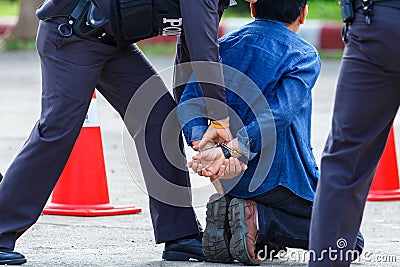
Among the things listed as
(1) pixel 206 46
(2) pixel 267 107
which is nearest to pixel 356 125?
(1) pixel 206 46

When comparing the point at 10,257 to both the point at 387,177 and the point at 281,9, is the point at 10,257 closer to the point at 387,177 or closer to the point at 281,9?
the point at 281,9

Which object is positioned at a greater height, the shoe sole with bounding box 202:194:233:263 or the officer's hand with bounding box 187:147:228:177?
the officer's hand with bounding box 187:147:228:177

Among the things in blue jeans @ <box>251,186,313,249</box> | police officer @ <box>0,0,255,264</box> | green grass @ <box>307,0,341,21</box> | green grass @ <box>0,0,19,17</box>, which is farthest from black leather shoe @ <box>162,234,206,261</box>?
green grass @ <box>0,0,19,17</box>

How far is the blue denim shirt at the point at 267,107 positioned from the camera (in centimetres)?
420

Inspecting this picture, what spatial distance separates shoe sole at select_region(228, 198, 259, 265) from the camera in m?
4.16

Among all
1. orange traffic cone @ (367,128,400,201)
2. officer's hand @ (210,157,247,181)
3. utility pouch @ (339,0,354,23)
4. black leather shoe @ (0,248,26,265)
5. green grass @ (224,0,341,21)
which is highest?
utility pouch @ (339,0,354,23)

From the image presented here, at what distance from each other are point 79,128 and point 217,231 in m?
0.72

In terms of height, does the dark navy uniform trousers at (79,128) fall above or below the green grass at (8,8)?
above

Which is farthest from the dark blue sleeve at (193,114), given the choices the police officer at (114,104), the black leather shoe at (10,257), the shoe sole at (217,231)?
the black leather shoe at (10,257)

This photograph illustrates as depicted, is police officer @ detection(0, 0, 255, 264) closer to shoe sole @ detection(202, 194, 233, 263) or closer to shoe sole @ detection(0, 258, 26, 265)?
shoe sole @ detection(0, 258, 26, 265)

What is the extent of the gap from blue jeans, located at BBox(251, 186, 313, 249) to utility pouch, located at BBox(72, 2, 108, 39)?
38.2 inches

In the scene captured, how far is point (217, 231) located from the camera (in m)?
4.23

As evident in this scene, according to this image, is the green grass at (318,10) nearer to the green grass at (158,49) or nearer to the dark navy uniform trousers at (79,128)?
the green grass at (158,49)

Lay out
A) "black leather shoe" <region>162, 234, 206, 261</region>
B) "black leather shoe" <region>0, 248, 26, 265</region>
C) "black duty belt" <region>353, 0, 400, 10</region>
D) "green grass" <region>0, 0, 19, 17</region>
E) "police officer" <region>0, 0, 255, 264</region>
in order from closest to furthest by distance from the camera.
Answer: "black duty belt" <region>353, 0, 400, 10</region> < "police officer" <region>0, 0, 255, 264</region> < "black leather shoe" <region>0, 248, 26, 265</region> < "black leather shoe" <region>162, 234, 206, 261</region> < "green grass" <region>0, 0, 19, 17</region>
